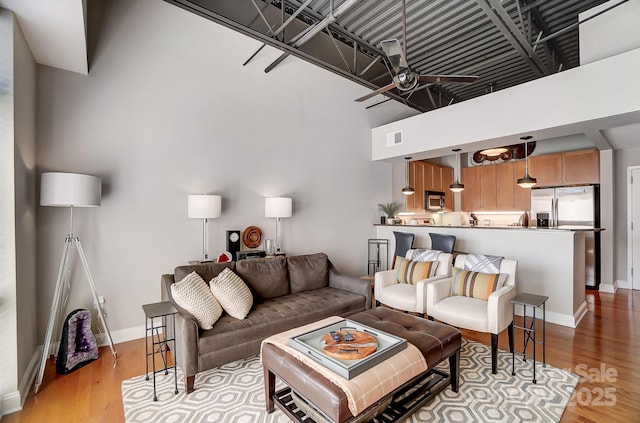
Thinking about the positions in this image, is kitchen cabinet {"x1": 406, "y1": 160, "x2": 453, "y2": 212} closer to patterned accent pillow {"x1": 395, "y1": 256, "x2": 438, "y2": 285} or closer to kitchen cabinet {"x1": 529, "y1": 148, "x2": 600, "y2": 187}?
kitchen cabinet {"x1": 529, "y1": 148, "x2": 600, "y2": 187}

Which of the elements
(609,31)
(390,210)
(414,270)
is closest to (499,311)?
(414,270)

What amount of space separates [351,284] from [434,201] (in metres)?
4.50

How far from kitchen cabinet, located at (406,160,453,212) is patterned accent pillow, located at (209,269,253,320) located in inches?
184

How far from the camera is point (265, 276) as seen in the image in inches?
144

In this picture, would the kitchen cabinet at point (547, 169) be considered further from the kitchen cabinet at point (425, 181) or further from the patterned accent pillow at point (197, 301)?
the patterned accent pillow at point (197, 301)

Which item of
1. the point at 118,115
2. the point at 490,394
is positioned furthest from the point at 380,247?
the point at 118,115

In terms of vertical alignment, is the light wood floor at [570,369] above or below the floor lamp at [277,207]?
below

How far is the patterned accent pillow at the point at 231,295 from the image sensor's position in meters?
2.94

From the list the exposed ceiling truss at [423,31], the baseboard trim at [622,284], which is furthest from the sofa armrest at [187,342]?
the baseboard trim at [622,284]

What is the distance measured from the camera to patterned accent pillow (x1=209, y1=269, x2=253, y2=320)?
2941 millimetres

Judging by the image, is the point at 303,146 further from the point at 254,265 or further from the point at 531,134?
Result: the point at 531,134

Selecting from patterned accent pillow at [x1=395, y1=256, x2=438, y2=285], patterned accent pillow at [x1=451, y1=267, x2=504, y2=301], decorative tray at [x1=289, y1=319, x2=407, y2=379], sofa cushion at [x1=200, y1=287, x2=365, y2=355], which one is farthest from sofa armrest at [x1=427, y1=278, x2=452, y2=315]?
decorative tray at [x1=289, y1=319, x2=407, y2=379]

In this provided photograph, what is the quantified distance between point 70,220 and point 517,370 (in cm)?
460

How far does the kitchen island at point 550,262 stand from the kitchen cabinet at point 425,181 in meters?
2.38
